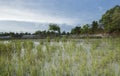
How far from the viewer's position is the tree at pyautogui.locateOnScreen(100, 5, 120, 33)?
37.3m

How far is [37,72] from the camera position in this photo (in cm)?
505

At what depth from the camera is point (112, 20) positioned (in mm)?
39000

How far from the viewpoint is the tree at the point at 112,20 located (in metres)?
37.3

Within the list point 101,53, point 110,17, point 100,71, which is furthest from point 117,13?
point 100,71

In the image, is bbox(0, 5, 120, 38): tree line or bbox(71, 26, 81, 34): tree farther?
bbox(71, 26, 81, 34): tree

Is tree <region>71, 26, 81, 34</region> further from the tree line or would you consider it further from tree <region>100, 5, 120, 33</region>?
tree <region>100, 5, 120, 33</region>

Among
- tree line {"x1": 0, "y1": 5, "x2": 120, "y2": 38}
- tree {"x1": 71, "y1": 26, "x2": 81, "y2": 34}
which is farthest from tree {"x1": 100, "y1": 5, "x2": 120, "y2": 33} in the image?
tree {"x1": 71, "y1": 26, "x2": 81, "y2": 34}

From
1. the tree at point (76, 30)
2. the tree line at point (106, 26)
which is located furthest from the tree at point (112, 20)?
the tree at point (76, 30)

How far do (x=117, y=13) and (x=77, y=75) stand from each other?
34935 mm

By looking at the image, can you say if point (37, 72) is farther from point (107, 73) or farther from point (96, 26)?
point (96, 26)

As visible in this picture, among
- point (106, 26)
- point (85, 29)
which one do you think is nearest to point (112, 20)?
point (106, 26)

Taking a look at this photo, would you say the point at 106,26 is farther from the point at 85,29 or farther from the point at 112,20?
the point at 85,29

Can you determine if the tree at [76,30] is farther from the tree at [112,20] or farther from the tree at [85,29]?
the tree at [112,20]

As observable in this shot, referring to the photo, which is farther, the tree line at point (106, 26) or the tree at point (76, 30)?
the tree at point (76, 30)
